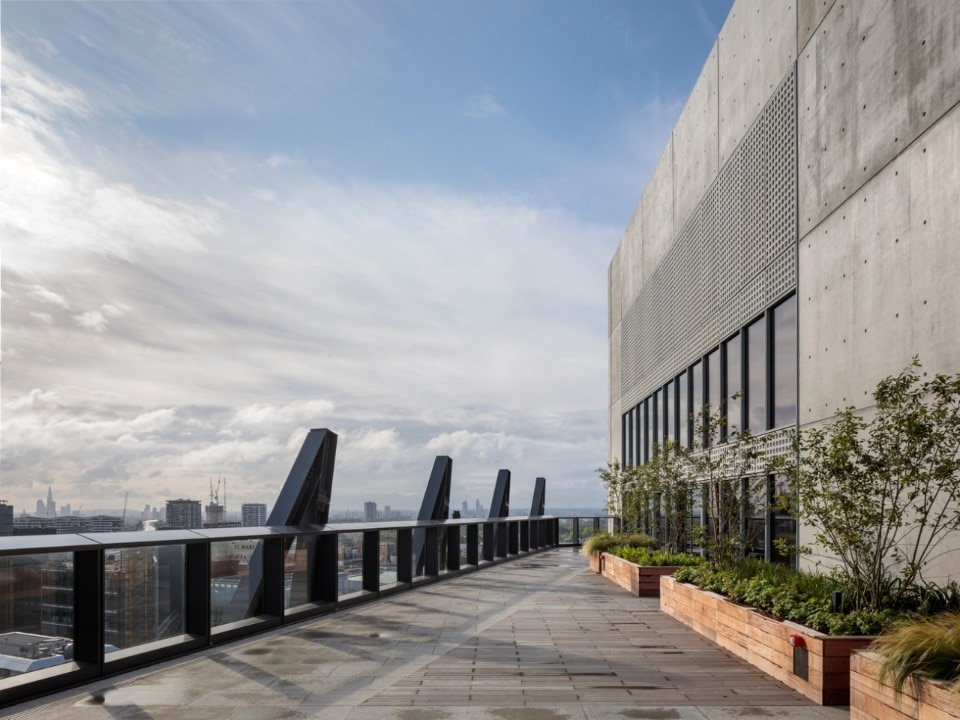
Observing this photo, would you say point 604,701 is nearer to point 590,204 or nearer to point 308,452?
point 308,452

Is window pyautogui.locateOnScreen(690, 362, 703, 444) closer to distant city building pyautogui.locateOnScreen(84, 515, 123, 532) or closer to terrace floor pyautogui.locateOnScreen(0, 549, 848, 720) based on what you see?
terrace floor pyautogui.locateOnScreen(0, 549, 848, 720)

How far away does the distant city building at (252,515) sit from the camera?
36.8 ft

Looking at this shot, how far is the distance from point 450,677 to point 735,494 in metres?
7.46

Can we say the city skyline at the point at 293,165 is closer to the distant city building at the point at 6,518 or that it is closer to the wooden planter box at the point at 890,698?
the distant city building at the point at 6,518

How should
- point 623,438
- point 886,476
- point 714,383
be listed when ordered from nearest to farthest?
point 886,476 < point 714,383 < point 623,438

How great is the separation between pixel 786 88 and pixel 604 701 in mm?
10207

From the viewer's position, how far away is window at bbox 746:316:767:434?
14848 millimetres

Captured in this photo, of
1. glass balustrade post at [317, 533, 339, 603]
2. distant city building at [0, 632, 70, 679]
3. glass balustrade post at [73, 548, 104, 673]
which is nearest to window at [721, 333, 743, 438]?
glass balustrade post at [317, 533, 339, 603]

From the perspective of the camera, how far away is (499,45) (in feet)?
50.6

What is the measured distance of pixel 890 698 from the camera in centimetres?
581

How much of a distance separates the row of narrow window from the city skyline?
473 centimetres

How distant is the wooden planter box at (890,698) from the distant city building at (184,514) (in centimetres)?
655

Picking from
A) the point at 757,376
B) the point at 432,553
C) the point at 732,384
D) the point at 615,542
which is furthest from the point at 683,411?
the point at 432,553

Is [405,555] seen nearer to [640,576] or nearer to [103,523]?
[640,576]
